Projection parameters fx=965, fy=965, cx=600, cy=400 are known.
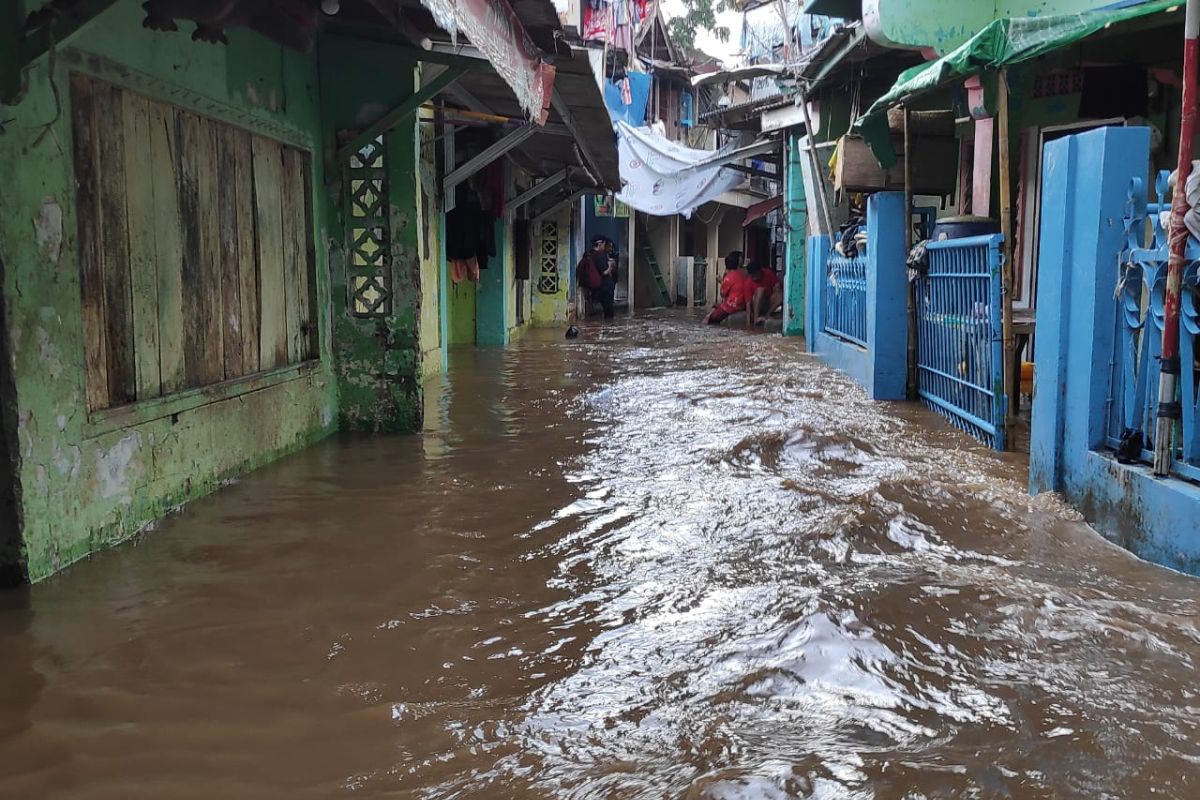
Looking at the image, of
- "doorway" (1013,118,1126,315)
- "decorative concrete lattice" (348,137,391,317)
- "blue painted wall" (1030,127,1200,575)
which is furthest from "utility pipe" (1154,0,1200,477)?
"doorway" (1013,118,1126,315)

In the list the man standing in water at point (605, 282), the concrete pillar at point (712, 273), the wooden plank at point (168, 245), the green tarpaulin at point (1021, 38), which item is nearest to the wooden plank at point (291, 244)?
the wooden plank at point (168, 245)

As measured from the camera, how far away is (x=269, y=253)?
6.19 m

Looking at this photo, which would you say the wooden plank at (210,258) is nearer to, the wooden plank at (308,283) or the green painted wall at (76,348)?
the green painted wall at (76,348)

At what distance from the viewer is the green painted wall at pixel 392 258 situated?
6.80 metres

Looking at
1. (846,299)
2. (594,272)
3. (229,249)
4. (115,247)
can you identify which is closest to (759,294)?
(594,272)

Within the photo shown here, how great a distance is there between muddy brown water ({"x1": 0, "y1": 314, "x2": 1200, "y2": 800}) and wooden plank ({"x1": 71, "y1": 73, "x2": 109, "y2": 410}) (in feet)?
2.64

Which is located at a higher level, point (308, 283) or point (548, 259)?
point (548, 259)

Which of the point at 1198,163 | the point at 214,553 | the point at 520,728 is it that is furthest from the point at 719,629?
the point at 1198,163

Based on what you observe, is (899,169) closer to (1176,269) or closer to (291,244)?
(1176,269)

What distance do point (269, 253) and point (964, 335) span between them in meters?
4.96

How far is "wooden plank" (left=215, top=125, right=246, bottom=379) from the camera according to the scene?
18.2 feet

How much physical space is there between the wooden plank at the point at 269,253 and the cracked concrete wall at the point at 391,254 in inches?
27.1

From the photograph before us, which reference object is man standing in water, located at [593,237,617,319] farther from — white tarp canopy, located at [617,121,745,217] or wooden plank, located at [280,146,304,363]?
wooden plank, located at [280,146,304,363]

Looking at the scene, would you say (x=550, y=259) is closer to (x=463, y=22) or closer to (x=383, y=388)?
(x=383, y=388)
